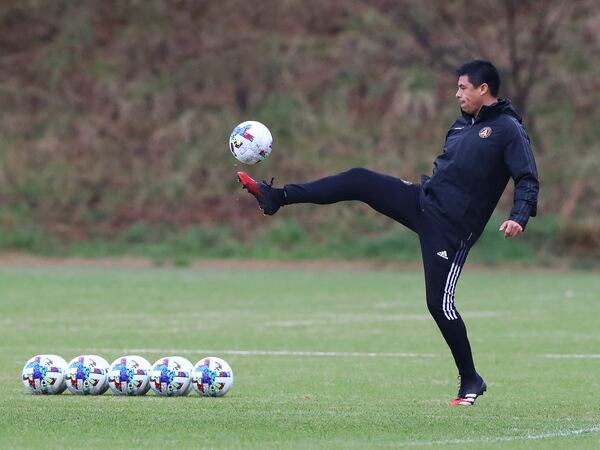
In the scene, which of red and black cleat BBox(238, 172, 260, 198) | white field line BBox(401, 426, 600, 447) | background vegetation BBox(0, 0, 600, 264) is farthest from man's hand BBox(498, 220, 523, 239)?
background vegetation BBox(0, 0, 600, 264)

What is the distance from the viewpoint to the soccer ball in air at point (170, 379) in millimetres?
10914

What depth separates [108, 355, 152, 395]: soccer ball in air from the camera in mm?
10969

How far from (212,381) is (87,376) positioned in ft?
3.32

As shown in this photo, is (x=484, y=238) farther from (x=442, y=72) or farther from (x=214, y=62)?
(x=214, y=62)

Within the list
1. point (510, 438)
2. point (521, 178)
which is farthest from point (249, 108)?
point (510, 438)

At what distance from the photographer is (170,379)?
35.8 feet

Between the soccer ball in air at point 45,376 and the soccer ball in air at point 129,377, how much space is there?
1.38ft

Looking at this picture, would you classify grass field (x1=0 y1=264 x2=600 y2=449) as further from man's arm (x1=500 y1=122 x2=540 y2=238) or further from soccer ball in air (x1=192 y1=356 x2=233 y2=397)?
man's arm (x1=500 y1=122 x2=540 y2=238)

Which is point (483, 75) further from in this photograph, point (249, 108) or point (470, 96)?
point (249, 108)

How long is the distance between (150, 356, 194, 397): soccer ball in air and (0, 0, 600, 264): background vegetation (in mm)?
24191

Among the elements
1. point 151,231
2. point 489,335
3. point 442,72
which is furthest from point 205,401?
point 442,72

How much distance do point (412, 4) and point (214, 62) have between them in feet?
20.8

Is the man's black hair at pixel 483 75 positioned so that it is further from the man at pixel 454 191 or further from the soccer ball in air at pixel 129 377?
the soccer ball in air at pixel 129 377

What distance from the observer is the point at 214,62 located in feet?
138
